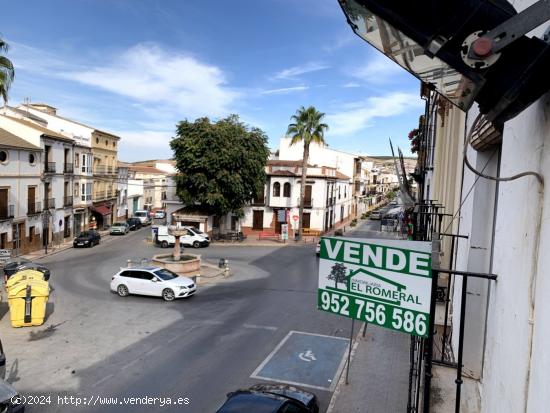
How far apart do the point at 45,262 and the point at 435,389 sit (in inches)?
1076

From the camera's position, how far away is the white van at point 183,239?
3381cm

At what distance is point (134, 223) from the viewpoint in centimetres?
4516

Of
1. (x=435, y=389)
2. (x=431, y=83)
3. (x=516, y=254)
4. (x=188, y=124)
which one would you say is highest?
(x=188, y=124)

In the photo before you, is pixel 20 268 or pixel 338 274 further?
pixel 20 268

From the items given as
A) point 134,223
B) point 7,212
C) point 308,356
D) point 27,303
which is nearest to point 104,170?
point 134,223

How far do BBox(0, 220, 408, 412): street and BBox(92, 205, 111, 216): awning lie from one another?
2033 cm

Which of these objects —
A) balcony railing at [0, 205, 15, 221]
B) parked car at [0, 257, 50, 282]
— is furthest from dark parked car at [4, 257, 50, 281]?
balcony railing at [0, 205, 15, 221]

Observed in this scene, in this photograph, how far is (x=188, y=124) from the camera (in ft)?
117

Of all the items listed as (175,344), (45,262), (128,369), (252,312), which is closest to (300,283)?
(252,312)

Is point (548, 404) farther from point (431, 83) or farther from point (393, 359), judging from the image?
point (393, 359)

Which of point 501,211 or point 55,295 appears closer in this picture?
point 501,211

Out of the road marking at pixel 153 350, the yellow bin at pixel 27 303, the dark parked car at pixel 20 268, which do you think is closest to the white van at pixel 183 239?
the dark parked car at pixel 20 268

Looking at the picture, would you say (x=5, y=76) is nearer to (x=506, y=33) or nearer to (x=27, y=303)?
(x=27, y=303)

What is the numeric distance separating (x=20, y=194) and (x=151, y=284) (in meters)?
16.5
